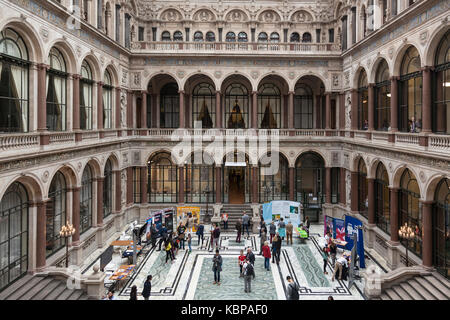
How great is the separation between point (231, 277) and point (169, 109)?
18.5m

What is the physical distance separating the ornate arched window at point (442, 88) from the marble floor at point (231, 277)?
22.9 ft

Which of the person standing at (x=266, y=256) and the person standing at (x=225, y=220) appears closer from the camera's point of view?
the person standing at (x=266, y=256)

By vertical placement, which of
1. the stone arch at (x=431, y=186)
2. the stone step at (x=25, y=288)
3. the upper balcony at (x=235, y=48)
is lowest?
the stone step at (x=25, y=288)

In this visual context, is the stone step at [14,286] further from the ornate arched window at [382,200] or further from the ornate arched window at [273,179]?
the ornate arched window at [273,179]

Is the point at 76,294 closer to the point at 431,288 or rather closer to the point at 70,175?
the point at 70,175

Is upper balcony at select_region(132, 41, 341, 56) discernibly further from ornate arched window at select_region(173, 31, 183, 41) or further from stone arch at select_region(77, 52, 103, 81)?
stone arch at select_region(77, 52, 103, 81)

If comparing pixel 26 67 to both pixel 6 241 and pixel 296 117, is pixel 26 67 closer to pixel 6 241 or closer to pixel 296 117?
pixel 6 241

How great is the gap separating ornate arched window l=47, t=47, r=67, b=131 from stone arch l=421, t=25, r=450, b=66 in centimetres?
1737

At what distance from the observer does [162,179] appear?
A: 30.0m

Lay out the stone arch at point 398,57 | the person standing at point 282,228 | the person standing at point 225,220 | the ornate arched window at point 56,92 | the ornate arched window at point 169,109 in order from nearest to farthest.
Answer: the ornate arched window at point 56,92, the stone arch at point 398,57, the person standing at point 282,228, the person standing at point 225,220, the ornate arched window at point 169,109

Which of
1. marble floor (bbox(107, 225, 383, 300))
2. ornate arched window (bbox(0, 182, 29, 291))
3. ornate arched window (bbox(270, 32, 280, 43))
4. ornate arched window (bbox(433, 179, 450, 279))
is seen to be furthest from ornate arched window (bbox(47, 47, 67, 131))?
ornate arched window (bbox(270, 32, 280, 43))

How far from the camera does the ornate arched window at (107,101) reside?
24.4m

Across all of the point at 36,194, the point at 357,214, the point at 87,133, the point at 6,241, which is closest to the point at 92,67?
the point at 87,133

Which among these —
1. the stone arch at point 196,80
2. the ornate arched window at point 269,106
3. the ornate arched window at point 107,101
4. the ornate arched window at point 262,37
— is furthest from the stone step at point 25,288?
the ornate arched window at point 262,37
